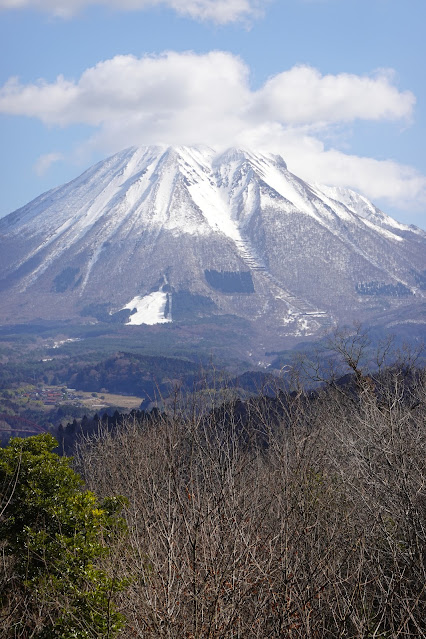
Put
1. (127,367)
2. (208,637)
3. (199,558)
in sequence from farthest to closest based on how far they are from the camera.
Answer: (127,367)
(199,558)
(208,637)

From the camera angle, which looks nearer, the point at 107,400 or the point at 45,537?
the point at 45,537

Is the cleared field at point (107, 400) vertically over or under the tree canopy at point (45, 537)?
under

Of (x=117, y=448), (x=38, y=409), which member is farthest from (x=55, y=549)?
(x=38, y=409)

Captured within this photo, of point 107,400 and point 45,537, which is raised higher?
point 45,537

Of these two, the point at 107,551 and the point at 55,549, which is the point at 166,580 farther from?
the point at 55,549

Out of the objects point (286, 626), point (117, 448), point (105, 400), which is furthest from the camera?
point (105, 400)

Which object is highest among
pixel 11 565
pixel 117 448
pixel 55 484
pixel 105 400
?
pixel 55 484

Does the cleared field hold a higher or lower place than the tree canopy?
lower

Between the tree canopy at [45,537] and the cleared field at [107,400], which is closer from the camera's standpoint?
the tree canopy at [45,537]

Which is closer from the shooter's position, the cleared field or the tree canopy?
the tree canopy

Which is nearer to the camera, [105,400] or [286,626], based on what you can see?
[286,626]

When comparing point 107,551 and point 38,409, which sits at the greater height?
point 107,551
